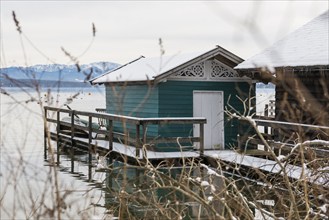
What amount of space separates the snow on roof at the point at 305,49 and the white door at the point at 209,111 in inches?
105

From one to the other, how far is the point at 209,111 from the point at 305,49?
4.74m

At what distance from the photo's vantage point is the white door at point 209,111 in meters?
16.8

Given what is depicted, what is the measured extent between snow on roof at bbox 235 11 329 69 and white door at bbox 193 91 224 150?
2.66m

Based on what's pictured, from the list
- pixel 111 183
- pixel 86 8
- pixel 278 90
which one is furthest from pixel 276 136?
pixel 86 8

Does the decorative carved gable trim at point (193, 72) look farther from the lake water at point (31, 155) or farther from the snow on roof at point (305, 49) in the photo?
the lake water at point (31, 155)

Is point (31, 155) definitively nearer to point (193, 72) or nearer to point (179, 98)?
point (179, 98)

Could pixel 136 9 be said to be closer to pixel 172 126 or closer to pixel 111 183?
pixel 111 183

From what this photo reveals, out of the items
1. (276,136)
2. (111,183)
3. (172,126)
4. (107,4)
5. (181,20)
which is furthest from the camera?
(172,126)

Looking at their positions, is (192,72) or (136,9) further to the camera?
(192,72)

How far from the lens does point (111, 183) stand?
11.6 meters

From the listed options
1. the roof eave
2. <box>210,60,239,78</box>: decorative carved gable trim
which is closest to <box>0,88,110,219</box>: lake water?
the roof eave

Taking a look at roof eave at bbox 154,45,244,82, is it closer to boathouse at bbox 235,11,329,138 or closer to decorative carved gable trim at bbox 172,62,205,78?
decorative carved gable trim at bbox 172,62,205,78

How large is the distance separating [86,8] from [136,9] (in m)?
0.62

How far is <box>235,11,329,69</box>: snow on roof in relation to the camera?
1180 cm
